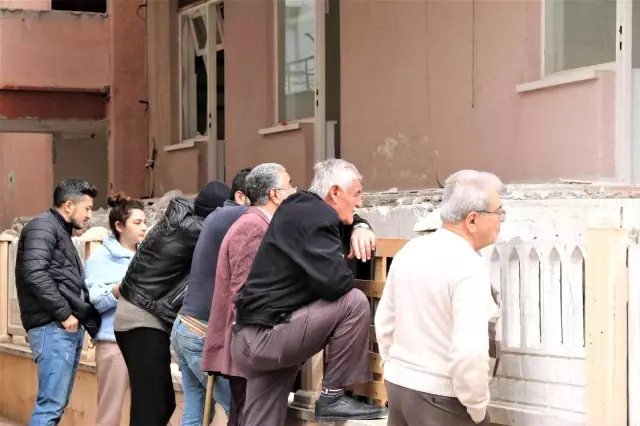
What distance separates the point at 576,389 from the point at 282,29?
8.41m

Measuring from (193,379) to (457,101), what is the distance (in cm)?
385

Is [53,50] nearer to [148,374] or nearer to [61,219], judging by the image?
[61,219]

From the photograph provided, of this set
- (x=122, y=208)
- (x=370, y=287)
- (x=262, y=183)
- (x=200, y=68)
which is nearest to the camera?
(x=262, y=183)

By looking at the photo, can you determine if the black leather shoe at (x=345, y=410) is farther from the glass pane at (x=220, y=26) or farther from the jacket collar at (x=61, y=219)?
the glass pane at (x=220, y=26)

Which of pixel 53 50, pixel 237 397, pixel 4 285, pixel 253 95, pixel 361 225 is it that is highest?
pixel 53 50

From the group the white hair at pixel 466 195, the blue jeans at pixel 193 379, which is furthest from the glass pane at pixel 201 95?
the white hair at pixel 466 195

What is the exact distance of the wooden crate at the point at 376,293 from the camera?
5.66 m

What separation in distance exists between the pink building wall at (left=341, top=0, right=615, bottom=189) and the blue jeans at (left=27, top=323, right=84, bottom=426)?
11.3 feet

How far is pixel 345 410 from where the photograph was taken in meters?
5.57

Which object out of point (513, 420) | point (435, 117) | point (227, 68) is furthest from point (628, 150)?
point (227, 68)

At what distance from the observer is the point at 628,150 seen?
7.43 meters

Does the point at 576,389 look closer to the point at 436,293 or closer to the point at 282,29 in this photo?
the point at 436,293

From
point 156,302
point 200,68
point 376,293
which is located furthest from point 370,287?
point 200,68

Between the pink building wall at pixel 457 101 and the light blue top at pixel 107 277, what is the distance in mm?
3026
